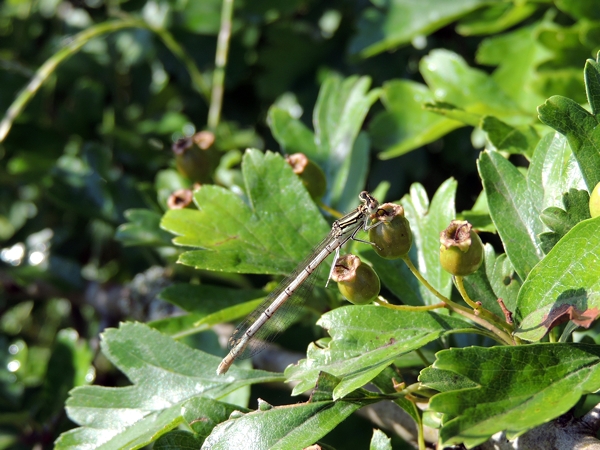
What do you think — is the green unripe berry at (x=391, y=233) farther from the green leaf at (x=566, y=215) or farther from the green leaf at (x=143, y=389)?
the green leaf at (x=143, y=389)

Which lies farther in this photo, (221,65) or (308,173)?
(221,65)

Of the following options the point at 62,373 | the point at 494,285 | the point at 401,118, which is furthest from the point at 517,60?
the point at 62,373

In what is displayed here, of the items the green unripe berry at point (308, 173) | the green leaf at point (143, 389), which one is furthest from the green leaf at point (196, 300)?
the green unripe berry at point (308, 173)

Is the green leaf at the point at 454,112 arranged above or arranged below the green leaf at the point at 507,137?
above

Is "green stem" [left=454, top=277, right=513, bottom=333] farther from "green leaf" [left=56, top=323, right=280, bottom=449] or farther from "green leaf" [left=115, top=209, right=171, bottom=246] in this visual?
"green leaf" [left=115, top=209, right=171, bottom=246]

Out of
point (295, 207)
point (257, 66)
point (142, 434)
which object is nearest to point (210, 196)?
point (295, 207)

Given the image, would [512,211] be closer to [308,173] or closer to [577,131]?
[577,131]

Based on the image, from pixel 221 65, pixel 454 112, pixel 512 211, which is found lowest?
pixel 512 211
